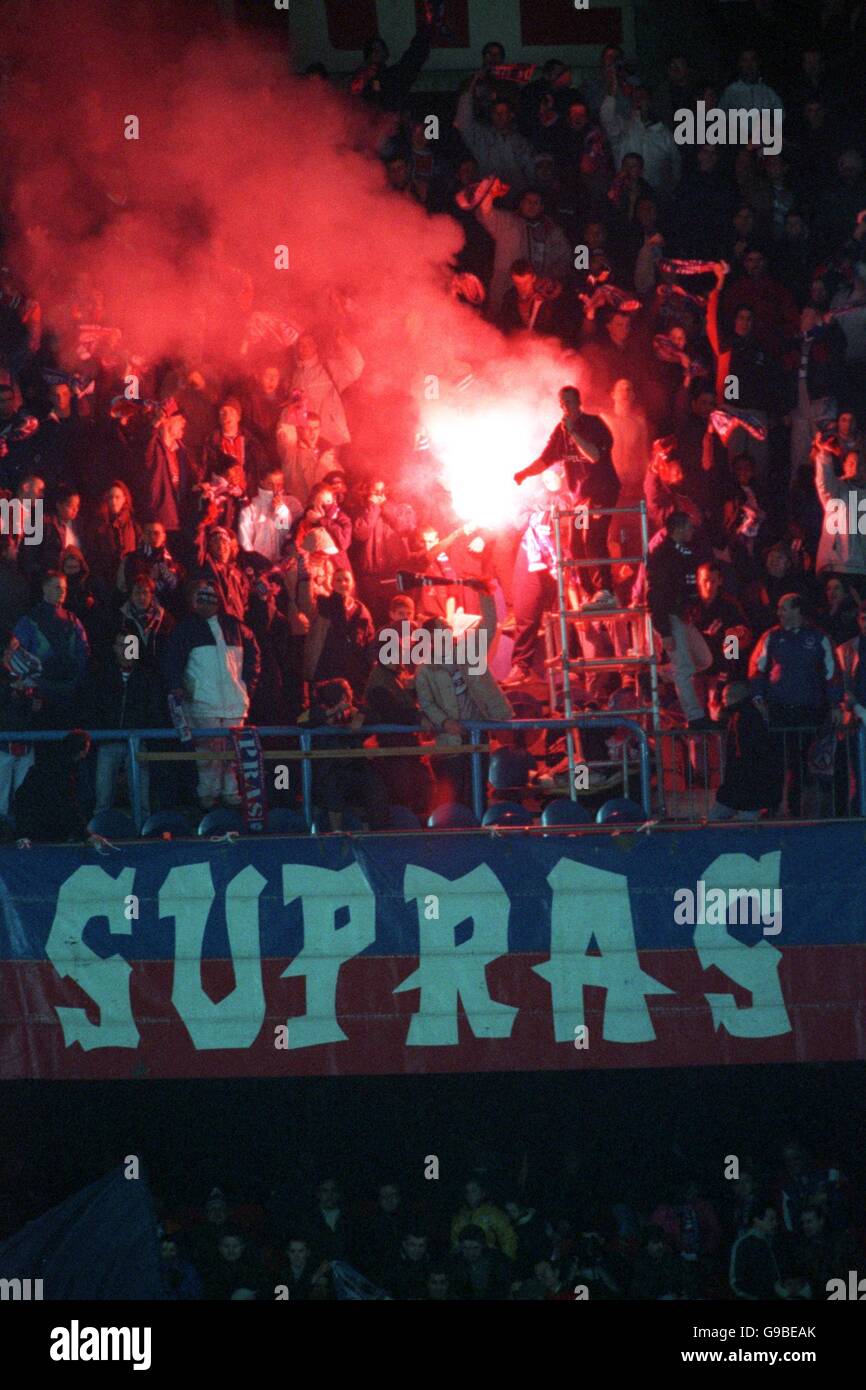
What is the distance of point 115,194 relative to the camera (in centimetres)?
1541

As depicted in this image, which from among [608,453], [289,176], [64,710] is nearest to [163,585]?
[64,710]

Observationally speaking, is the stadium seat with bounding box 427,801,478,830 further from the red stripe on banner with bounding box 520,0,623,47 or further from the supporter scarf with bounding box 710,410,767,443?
the red stripe on banner with bounding box 520,0,623,47

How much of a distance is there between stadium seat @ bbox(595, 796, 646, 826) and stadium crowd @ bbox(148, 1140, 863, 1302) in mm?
2305

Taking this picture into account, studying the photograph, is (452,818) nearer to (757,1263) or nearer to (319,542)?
(319,542)

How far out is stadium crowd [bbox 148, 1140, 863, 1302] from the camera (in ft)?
36.6

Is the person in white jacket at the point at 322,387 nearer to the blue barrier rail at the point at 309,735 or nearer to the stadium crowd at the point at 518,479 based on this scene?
the stadium crowd at the point at 518,479

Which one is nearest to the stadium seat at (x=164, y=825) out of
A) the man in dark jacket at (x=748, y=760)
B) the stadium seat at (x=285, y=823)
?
the stadium seat at (x=285, y=823)

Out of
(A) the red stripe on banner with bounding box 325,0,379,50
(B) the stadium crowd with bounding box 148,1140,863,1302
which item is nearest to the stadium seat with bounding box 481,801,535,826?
(B) the stadium crowd with bounding box 148,1140,863,1302

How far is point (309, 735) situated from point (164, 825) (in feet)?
3.20

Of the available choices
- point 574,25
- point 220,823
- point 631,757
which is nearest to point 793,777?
point 631,757

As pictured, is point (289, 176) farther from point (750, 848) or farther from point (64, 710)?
point (750, 848)

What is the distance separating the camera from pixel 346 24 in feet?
59.6
